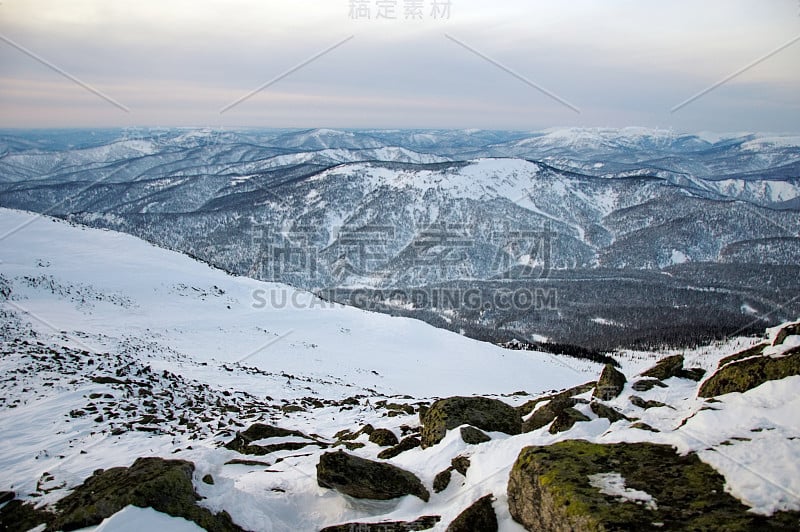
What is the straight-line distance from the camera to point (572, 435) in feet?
29.0

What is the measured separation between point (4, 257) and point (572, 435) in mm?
53073

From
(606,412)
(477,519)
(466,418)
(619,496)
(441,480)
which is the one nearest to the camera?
(619,496)

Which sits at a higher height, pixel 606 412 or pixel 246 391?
pixel 606 412

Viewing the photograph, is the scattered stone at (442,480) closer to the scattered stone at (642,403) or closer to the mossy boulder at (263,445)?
the mossy boulder at (263,445)

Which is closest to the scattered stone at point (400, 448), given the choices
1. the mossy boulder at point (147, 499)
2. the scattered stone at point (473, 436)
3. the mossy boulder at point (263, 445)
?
the scattered stone at point (473, 436)

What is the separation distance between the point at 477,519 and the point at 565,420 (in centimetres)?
476

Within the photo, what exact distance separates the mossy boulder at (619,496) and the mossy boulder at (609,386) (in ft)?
25.0

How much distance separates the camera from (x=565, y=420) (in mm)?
10203

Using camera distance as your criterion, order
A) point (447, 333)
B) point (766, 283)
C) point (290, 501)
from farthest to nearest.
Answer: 1. point (766, 283)
2. point (447, 333)
3. point (290, 501)

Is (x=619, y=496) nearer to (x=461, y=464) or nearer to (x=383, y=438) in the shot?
(x=461, y=464)

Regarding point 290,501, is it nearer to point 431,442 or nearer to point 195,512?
point 195,512

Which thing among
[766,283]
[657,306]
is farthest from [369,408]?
[766,283]

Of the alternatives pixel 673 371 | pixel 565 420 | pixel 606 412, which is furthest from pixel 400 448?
pixel 673 371

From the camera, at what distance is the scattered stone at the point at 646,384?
535 inches
